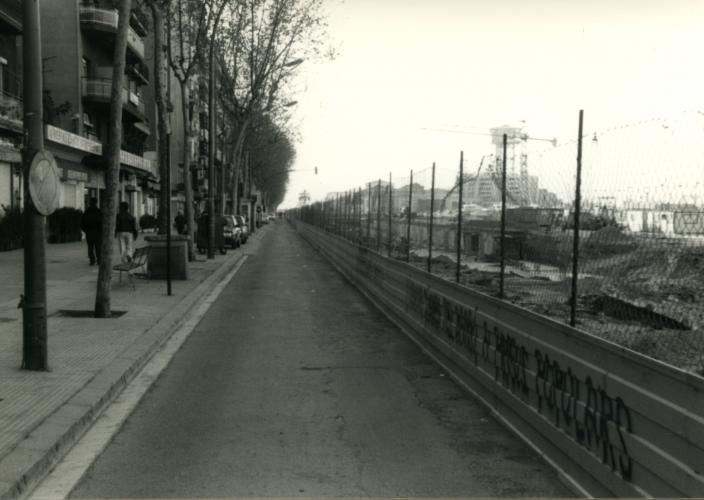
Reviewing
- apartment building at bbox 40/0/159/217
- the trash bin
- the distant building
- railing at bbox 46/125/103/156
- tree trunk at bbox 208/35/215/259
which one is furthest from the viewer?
apartment building at bbox 40/0/159/217

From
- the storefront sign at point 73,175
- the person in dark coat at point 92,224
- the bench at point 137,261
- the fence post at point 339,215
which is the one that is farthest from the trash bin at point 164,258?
the storefront sign at point 73,175

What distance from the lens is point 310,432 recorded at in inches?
235

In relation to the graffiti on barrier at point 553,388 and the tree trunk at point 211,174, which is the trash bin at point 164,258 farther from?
the graffiti on barrier at point 553,388

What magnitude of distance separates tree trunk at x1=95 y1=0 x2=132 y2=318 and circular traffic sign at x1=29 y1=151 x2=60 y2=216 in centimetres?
336

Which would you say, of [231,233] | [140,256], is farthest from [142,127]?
[140,256]

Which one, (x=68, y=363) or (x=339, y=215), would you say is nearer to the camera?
(x=68, y=363)

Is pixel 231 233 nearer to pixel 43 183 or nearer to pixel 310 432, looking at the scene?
pixel 43 183

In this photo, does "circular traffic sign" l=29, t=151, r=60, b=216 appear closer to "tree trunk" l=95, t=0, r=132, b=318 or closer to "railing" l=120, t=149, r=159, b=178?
"tree trunk" l=95, t=0, r=132, b=318

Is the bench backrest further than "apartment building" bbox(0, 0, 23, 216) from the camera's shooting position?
No

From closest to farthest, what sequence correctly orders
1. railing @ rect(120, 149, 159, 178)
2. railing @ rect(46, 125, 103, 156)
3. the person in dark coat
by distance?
the person in dark coat
railing @ rect(46, 125, 103, 156)
railing @ rect(120, 149, 159, 178)

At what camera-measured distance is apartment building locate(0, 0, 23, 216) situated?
26156 mm

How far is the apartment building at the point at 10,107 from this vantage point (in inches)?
1030

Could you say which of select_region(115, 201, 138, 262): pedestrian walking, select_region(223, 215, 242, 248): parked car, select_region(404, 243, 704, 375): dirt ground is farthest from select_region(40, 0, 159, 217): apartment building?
select_region(404, 243, 704, 375): dirt ground

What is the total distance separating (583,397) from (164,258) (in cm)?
1466
